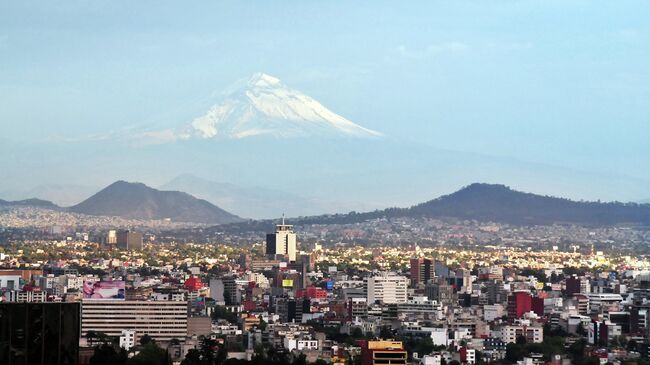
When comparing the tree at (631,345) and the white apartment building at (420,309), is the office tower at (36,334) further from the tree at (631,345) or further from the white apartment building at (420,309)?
the white apartment building at (420,309)

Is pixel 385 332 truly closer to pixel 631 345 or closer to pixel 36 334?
pixel 631 345

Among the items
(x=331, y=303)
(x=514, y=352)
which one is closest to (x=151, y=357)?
(x=514, y=352)

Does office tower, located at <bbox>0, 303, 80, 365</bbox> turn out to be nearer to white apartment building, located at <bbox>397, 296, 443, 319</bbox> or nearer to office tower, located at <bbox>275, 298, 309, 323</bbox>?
office tower, located at <bbox>275, 298, 309, 323</bbox>

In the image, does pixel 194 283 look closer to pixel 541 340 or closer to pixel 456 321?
pixel 456 321

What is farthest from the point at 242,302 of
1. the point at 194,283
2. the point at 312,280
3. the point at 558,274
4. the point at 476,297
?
the point at 558,274

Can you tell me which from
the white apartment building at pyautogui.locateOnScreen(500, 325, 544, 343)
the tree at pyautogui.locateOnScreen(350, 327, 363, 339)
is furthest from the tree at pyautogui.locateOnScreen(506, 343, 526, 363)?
the tree at pyautogui.locateOnScreen(350, 327, 363, 339)

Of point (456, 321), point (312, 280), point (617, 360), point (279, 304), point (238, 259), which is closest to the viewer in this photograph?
point (617, 360)
